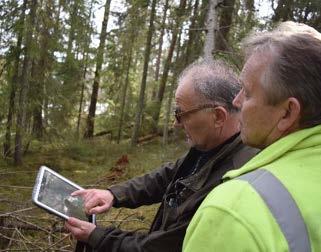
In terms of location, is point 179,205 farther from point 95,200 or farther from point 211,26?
point 211,26

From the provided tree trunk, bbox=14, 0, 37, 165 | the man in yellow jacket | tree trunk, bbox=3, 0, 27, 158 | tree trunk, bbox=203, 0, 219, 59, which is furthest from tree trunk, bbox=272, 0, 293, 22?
the man in yellow jacket

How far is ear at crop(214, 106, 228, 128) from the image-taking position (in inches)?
101

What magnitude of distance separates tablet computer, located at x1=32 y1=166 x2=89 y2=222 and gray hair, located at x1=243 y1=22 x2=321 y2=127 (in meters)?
1.67

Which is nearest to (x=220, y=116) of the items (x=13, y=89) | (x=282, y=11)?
(x=13, y=89)

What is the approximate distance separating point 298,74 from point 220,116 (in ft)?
4.34

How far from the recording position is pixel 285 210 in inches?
42.9

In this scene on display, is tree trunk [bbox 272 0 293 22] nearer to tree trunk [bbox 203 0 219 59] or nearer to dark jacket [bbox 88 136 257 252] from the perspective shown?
tree trunk [bbox 203 0 219 59]

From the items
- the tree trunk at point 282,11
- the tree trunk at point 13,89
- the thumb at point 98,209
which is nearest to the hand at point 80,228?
the thumb at point 98,209

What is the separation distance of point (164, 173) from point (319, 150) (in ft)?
6.20

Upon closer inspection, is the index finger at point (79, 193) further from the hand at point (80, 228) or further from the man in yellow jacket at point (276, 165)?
the man in yellow jacket at point (276, 165)

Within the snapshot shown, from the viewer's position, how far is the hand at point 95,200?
2.71m

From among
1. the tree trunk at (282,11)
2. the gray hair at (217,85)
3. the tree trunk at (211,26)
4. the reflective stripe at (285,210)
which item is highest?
the tree trunk at (282,11)

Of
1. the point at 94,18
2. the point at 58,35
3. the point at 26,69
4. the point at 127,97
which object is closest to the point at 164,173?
the point at 26,69

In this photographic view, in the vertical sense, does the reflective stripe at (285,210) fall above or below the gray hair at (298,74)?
below
